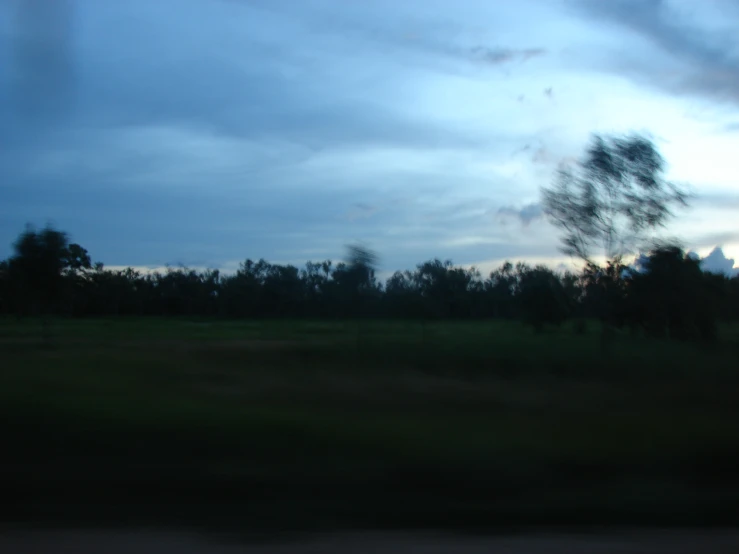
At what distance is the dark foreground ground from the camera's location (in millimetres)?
4965

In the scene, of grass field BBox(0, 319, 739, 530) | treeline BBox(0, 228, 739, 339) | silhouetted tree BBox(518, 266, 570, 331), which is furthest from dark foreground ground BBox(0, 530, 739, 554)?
silhouetted tree BBox(518, 266, 570, 331)

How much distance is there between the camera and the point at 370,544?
5125mm

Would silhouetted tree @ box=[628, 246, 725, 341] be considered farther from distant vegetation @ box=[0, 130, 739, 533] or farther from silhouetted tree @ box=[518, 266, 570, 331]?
silhouetted tree @ box=[518, 266, 570, 331]

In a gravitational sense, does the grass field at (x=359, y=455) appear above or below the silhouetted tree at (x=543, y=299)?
below


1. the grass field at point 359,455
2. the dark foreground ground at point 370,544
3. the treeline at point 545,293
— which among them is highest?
the treeline at point 545,293

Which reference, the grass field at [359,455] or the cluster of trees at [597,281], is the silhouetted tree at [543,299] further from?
the grass field at [359,455]

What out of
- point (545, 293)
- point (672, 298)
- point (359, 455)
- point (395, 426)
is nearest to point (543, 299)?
point (545, 293)

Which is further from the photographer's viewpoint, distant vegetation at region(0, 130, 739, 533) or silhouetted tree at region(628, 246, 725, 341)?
silhouetted tree at region(628, 246, 725, 341)

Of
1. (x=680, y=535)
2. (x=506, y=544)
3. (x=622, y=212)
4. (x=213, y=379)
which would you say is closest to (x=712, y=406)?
(x=680, y=535)

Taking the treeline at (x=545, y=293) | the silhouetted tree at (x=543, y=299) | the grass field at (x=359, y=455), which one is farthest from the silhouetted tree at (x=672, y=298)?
the grass field at (x=359, y=455)

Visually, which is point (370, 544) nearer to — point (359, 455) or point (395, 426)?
point (359, 455)

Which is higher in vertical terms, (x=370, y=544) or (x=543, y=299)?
(x=543, y=299)

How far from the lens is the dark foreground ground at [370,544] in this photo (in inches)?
195

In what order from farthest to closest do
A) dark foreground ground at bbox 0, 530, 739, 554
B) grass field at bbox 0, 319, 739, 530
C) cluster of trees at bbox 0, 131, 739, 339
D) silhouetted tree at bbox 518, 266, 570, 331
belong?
silhouetted tree at bbox 518, 266, 570, 331, cluster of trees at bbox 0, 131, 739, 339, grass field at bbox 0, 319, 739, 530, dark foreground ground at bbox 0, 530, 739, 554
